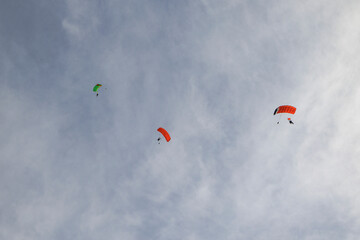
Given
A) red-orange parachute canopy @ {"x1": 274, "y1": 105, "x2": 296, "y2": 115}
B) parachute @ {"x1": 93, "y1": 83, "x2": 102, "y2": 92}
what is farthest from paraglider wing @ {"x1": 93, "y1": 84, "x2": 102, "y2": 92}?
red-orange parachute canopy @ {"x1": 274, "y1": 105, "x2": 296, "y2": 115}

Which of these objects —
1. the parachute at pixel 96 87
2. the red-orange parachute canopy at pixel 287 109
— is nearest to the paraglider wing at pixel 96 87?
the parachute at pixel 96 87

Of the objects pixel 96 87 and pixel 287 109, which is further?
pixel 96 87

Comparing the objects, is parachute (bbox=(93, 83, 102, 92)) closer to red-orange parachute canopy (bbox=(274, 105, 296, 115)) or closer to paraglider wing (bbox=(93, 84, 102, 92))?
paraglider wing (bbox=(93, 84, 102, 92))

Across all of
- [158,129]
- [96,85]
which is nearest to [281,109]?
[158,129]

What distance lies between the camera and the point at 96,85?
72438 millimetres

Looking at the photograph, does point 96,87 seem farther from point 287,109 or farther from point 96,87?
point 287,109

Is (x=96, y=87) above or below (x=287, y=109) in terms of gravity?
above

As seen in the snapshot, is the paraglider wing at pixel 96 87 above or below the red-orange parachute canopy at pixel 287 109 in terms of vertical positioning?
above

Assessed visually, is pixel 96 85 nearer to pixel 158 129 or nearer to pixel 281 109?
pixel 158 129

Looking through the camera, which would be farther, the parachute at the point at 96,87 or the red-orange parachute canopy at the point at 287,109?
the parachute at the point at 96,87

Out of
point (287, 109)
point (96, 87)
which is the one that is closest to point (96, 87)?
point (96, 87)

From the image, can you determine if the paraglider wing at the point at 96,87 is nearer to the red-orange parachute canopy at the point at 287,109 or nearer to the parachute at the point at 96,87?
the parachute at the point at 96,87

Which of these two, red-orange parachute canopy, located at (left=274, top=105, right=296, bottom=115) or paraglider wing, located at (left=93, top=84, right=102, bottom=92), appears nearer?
red-orange parachute canopy, located at (left=274, top=105, right=296, bottom=115)

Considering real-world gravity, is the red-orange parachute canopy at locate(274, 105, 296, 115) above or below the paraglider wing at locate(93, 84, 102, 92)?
below
